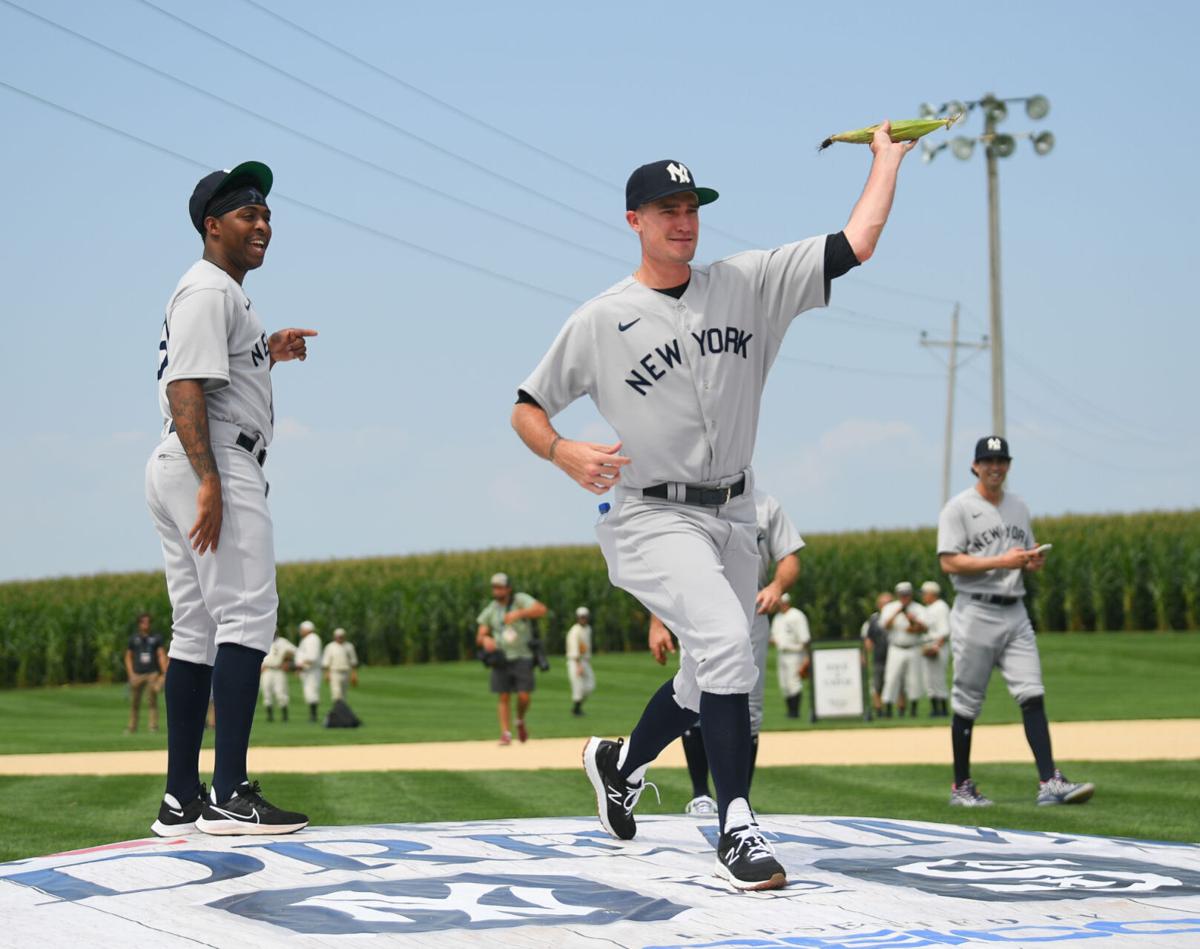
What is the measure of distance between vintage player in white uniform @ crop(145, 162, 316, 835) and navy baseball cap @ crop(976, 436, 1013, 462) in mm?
5369

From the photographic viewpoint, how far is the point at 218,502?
563cm

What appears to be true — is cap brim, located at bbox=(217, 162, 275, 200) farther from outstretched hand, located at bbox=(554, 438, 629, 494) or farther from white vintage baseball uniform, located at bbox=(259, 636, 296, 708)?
white vintage baseball uniform, located at bbox=(259, 636, 296, 708)

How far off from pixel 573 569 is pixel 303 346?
135 feet

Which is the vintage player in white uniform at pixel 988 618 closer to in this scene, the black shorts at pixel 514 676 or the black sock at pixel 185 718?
the black sock at pixel 185 718

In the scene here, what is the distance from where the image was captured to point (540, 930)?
4367 mm

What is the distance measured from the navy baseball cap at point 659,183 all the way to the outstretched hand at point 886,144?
24.2 inches

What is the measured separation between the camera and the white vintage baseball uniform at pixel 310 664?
1169 inches

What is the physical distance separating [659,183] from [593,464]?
1106 millimetres

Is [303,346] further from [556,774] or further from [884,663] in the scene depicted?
[884,663]

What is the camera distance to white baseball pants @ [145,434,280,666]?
18.8ft

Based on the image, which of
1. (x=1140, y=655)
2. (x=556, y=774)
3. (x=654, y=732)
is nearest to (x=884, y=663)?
(x=1140, y=655)

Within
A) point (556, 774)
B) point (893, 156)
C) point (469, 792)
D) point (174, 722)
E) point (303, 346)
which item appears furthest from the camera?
point (556, 774)

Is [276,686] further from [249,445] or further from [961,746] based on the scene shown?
[249,445]

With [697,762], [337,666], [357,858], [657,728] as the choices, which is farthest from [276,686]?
[357,858]
